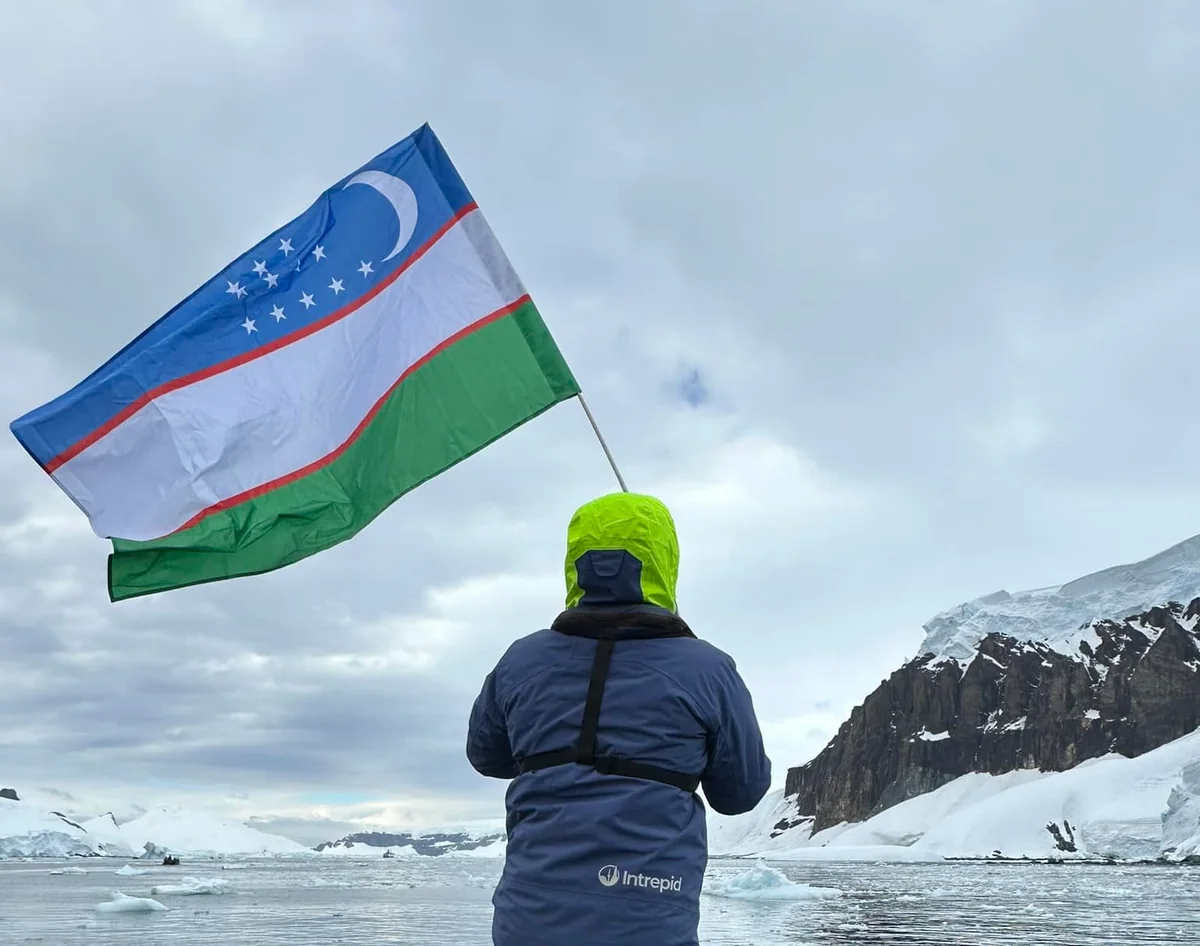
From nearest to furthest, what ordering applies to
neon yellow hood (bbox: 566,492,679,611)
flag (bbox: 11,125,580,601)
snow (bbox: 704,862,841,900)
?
neon yellow hood (bbox: 566,492,679,611)
flag (bbox: 11,125,580,601)
snow (bbox: 704,862,841,900)

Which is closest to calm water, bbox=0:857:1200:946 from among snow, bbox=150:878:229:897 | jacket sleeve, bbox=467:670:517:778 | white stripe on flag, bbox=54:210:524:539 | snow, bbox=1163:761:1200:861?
snow, bbox=150:878:229:897

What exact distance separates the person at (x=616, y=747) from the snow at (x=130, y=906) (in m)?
43.8

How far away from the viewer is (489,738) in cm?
361

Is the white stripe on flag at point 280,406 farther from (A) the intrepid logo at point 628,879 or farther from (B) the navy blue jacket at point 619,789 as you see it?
(A) the intrepid logo at point 628,879

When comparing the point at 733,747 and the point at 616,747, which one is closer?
the point at 616,747

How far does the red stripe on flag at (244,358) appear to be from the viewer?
247 inches

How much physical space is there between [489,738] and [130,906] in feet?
149

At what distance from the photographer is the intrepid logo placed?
3059mm

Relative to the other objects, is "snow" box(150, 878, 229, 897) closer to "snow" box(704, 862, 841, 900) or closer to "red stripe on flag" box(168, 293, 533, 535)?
"snow" box(704, 862, 841, 900)

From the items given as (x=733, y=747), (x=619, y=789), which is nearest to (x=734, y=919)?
(x=733, y=747)

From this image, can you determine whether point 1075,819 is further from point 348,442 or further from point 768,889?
point 348,442

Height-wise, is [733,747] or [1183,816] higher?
[733,747]

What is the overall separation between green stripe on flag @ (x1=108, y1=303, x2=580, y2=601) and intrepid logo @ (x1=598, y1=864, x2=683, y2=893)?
3.77 m

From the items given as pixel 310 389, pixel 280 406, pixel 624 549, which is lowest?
pixel 624 549
